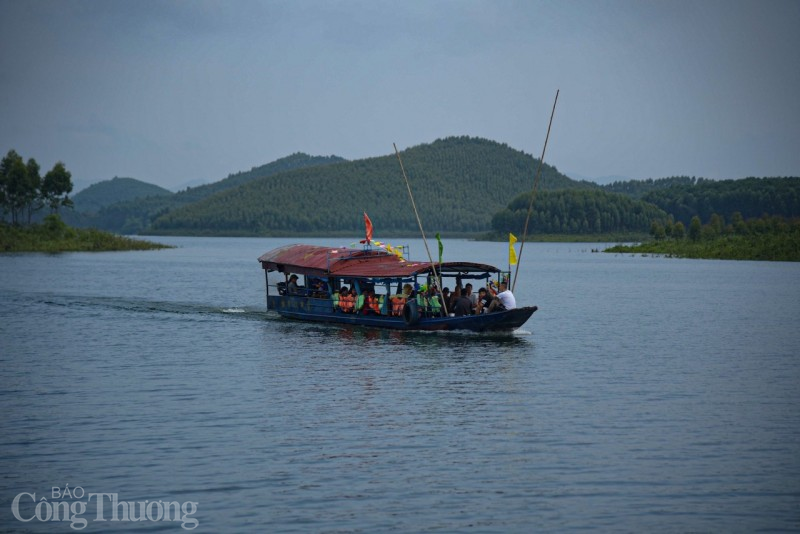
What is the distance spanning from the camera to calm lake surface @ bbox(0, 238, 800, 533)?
17.8 m

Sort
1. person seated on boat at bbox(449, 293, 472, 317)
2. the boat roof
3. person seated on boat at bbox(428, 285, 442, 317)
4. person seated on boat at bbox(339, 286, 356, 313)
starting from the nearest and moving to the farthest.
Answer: person seated on boat at bbox(449, 293, 472, 317) → person seated on boat at bbox(428, 285, 442, 317) → the boat roof → person seated on boat at bbox(339, 286, 356, 313)

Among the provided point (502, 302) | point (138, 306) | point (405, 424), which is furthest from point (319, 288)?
point (405, 424)

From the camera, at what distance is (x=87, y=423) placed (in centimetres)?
2411

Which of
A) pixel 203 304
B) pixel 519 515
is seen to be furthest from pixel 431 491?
pixel 203 304

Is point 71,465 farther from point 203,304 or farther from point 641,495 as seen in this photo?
point 203,304

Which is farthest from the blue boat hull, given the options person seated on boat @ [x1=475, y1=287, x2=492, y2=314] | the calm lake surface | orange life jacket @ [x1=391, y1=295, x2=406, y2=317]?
person seated on boat @ [x1=475, y1=287, x2=492, y2=314]

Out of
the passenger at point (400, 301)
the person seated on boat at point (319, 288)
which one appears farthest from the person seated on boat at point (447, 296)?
the person seated on boat at point (319, 288)

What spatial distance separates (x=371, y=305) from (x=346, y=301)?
1.57 metres

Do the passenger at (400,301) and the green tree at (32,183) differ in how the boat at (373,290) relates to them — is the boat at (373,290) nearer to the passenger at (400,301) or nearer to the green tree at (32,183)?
the passenger at (400,301)

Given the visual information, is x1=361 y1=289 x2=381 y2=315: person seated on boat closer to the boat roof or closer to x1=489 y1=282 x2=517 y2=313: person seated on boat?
the boat roof

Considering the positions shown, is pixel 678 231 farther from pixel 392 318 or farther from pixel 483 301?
pixel 392 318

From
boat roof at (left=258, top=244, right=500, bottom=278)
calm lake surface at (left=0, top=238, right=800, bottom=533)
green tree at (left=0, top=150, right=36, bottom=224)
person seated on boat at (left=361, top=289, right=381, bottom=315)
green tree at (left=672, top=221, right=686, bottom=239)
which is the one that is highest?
green tree at (left=0, top=150, right=36, bottom=224)

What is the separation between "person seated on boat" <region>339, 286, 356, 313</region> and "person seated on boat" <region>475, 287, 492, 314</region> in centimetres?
620

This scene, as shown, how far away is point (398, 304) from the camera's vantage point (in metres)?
41.6
